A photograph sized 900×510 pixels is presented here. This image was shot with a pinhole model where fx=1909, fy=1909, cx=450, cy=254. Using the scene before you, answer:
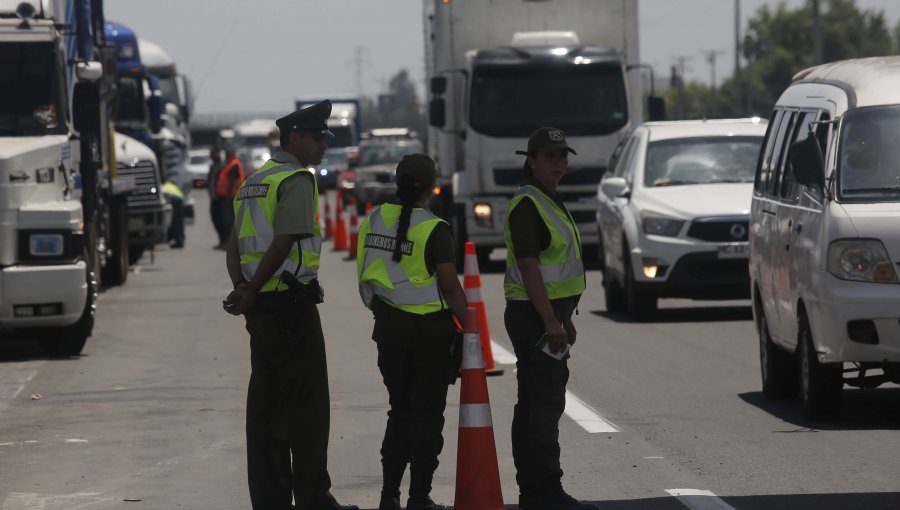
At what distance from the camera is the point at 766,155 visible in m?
12.6

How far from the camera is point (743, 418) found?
36.6 ft

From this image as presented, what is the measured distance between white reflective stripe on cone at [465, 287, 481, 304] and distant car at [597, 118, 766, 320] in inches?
182

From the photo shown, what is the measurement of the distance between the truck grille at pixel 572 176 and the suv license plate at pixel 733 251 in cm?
836

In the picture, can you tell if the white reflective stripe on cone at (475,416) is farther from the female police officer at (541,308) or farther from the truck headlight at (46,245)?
the truck headlight at (46,245)

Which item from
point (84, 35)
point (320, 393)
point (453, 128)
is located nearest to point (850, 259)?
point (320, 393)

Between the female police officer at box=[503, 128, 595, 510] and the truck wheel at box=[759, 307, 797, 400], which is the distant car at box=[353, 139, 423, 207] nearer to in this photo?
the truck wheel at box=[759, 307, 797, 400]

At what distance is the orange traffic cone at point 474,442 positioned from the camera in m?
7.89

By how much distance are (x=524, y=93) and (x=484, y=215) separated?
1730 mm

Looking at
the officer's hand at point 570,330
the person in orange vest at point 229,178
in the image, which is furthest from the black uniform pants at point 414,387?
the person in orange vest at point 229,178

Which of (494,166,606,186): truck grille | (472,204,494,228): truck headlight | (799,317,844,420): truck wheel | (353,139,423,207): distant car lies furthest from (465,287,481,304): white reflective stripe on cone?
(353,139,423,207): distant car

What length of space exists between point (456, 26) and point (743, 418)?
16.1 m

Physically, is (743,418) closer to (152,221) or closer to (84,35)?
(84,35)

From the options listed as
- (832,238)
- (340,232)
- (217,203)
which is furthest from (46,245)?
(217,203)

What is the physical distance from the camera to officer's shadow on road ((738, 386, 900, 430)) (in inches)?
419
